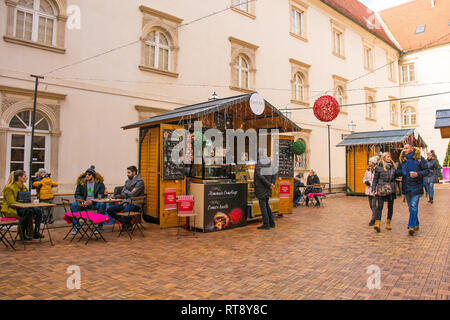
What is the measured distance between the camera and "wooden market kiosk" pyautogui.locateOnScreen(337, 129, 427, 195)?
16458 millimetres

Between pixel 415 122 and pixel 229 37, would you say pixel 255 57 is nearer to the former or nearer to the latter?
pixel 229 37

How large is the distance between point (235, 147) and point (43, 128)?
5885mm

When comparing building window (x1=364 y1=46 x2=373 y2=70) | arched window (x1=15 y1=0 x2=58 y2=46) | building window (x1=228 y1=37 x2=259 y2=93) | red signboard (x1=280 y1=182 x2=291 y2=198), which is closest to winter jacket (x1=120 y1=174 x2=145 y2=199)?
red signboard (x1=280 y1=182 x2=291 y2=198)

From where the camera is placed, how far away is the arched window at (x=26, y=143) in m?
9.46

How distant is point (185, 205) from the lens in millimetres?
7230

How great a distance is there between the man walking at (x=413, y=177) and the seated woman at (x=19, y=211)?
740 cm

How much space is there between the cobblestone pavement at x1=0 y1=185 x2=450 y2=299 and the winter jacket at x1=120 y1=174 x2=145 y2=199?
2.98 feet

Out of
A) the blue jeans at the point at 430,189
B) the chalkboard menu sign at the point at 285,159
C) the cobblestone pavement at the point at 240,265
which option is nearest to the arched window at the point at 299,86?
the blue jeans at the point at 430,189

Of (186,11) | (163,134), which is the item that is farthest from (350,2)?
(163,134)

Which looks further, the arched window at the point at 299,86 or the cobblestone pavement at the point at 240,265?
the arched window at the point at 299,86

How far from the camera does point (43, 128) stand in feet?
32.8

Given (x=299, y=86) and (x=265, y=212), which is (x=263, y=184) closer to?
(x=265, y=212)

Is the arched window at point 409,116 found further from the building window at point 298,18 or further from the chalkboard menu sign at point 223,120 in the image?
the chalkboard menu sign at point 223,120
